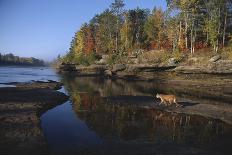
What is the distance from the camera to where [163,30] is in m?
90.0

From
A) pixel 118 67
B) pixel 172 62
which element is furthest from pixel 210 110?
pixel 118 67

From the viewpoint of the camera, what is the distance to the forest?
232 feet

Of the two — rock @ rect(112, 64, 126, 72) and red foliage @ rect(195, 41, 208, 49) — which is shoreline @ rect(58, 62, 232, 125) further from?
red foliage @ rect(195, 41, 208, 49)

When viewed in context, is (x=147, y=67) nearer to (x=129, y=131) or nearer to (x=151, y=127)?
(x=151, y=127)

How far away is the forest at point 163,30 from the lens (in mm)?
70812

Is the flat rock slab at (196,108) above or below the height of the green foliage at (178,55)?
below

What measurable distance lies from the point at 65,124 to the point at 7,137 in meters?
7.13

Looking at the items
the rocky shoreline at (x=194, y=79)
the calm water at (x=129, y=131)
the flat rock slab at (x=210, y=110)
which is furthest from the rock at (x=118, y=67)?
the calm water at (x=129, y=131)

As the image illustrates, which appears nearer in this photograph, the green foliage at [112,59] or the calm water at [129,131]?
the calm water at [129,131]

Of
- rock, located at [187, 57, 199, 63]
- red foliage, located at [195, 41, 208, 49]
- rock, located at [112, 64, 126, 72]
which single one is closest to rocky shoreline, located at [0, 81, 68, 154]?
rock, located at [187, 57, 199, 63]

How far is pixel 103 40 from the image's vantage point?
363ft

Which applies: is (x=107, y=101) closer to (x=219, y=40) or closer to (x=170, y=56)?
(x=170, y=56)

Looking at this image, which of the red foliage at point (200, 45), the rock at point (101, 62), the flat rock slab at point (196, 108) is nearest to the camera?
the flat rock slab at point (196, 108)

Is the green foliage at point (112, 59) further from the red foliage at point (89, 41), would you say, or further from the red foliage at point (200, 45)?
the red foliage at point (89, 41)
